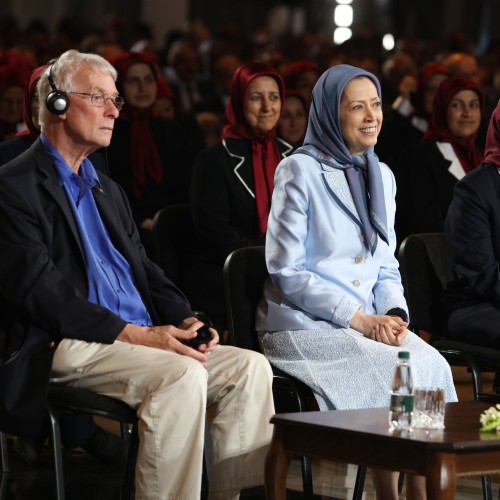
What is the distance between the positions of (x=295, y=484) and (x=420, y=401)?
50.7 inches

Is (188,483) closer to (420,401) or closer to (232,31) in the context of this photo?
(420,401)

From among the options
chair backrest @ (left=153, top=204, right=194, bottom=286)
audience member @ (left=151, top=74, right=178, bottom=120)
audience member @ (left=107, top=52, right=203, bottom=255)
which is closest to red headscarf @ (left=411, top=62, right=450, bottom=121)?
audience member @ (left=107, top=52, right=203, bottom=255)

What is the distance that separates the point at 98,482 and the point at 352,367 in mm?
1056

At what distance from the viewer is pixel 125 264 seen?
3613 mm

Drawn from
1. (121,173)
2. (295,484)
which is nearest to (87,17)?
(121,173)

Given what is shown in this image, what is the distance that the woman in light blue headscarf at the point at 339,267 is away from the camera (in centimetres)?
361

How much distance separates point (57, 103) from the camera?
350 centimetres

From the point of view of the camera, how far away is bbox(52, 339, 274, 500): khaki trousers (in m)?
3.18

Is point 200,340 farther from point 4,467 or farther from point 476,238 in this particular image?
point 476,238

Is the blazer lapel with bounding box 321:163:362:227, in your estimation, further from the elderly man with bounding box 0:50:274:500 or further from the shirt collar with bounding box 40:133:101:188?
the shirt collar with bounding box 40:133:101:188

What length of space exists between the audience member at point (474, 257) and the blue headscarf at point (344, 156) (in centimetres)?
49

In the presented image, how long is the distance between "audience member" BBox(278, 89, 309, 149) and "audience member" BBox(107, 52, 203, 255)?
58 cm

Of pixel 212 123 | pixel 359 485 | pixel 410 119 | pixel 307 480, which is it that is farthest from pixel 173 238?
pixel 212 123

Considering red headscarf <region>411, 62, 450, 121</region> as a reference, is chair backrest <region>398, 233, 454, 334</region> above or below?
below
